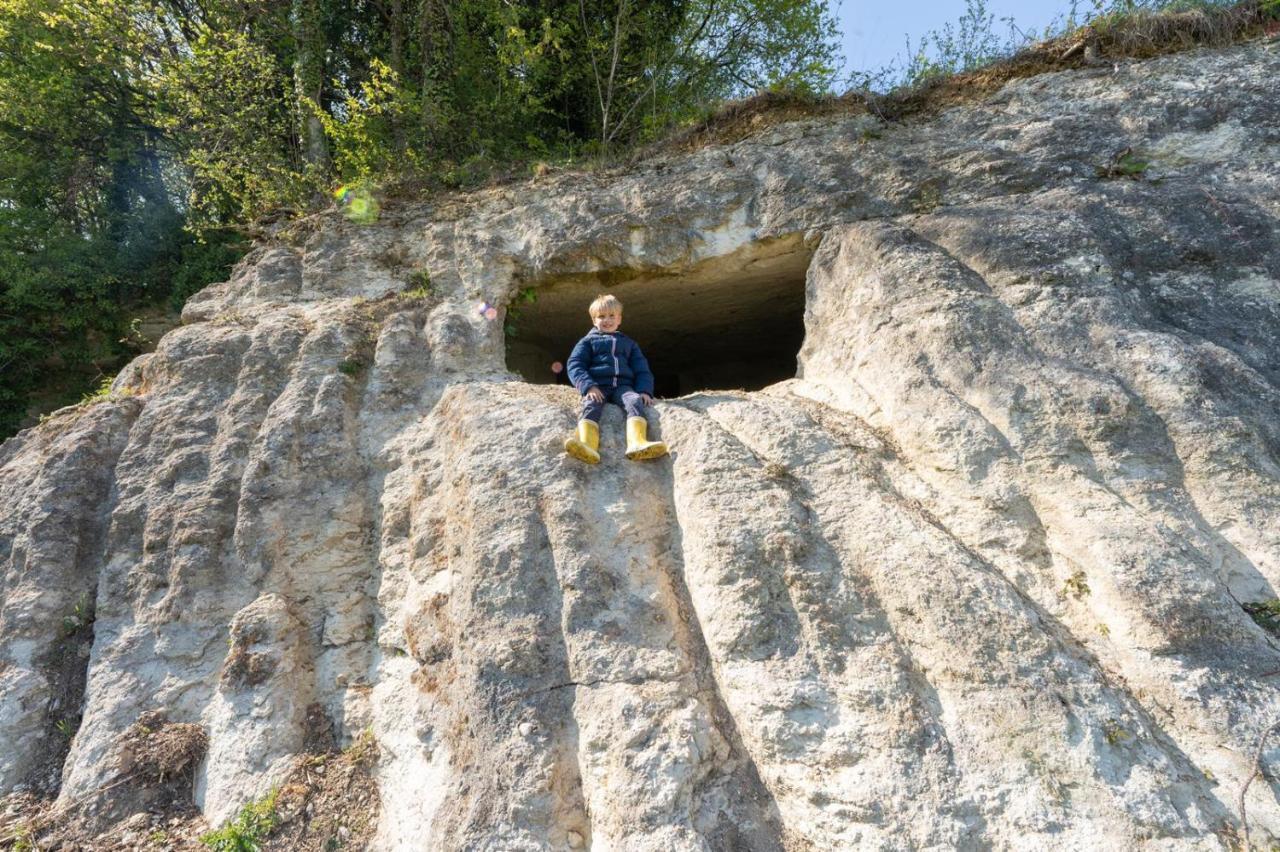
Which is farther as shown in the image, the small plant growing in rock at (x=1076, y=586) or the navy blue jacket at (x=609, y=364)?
the navy blue jacket at (x=609, y=364)

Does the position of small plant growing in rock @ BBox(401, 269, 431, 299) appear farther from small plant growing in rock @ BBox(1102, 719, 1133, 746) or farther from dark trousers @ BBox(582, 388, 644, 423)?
small plant growing in rock @ BBox(1102, 719, 1133, 746)

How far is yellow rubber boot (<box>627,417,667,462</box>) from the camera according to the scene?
4.72 meters

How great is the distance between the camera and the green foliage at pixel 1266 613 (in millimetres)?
3367

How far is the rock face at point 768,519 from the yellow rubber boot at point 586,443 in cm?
15

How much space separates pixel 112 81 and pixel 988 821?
15.8 m

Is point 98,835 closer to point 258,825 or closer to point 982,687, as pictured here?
point 258,825

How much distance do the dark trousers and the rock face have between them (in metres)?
0.15

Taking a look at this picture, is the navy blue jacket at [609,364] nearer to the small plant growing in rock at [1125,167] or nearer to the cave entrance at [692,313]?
the cave entrance at [692,313]

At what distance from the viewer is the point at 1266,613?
343 centimetres

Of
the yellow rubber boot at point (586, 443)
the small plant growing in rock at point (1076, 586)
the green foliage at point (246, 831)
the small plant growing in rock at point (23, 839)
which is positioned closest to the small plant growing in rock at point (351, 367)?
the yellow rubber boot at point (586, 443)

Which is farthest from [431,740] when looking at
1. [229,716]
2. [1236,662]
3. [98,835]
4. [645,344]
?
[645,344]

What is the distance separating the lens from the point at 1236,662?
3.14m

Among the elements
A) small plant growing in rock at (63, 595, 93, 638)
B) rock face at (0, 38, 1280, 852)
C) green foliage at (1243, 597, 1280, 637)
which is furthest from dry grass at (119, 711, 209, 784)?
green foliage at (1243, 597, 1280, 637)

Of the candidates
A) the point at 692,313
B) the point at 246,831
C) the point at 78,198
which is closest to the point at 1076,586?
the point at 246,831
